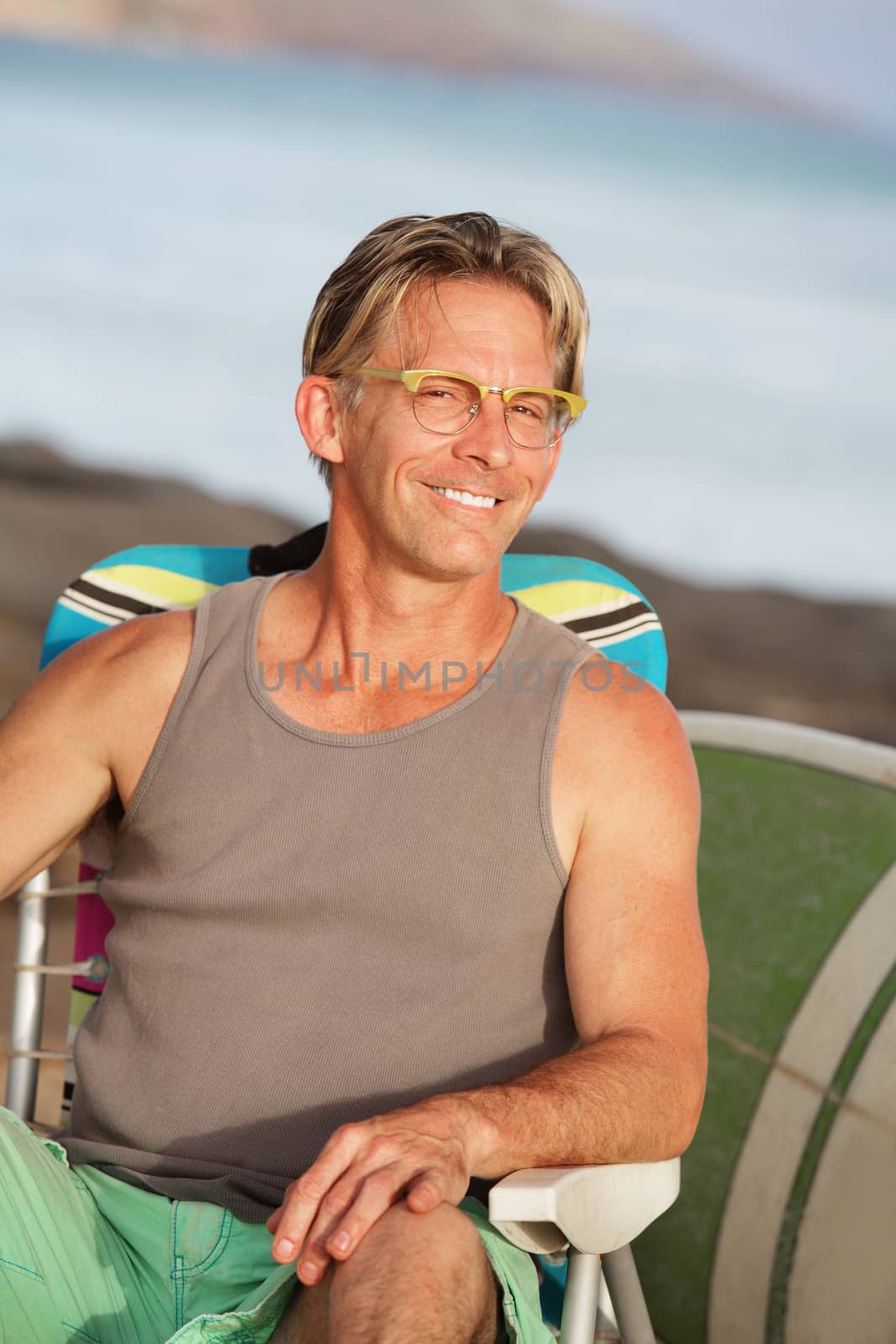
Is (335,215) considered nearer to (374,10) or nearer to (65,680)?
(374,10)

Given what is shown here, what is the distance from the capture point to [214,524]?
999cm

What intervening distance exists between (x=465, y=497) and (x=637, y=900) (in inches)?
22.0

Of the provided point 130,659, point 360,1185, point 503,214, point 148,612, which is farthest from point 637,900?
point 503,214

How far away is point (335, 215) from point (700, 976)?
946cm

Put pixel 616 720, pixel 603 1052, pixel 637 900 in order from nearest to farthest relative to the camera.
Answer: pixel 603 1052 → pixel 637 900 → pixel 616 720

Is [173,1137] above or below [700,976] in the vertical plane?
below

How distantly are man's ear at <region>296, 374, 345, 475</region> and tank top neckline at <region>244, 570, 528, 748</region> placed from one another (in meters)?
0.27

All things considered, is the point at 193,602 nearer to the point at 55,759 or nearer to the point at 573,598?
the point at 55,759

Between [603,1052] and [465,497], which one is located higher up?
[465,497]

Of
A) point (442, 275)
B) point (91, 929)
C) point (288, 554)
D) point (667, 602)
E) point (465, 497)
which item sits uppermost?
point (442, 275)

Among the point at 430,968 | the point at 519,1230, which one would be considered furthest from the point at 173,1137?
the point at 519,1230

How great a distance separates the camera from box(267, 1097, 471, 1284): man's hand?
1305mm

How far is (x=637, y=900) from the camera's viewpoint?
170 cm

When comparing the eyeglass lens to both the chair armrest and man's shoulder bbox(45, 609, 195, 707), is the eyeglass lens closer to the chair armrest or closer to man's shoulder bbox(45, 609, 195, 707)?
man's shoulder bbox(45, 609, 195, 707)
